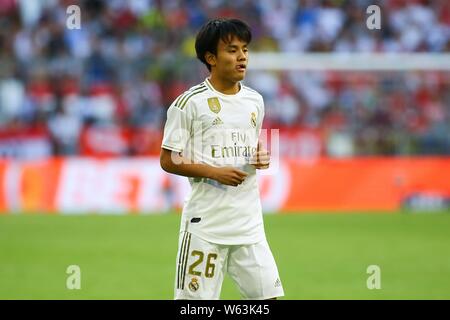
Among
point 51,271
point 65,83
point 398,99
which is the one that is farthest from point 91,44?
point 51,271

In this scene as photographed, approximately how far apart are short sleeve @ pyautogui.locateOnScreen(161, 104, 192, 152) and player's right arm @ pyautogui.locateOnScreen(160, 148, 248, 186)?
1.7 inches

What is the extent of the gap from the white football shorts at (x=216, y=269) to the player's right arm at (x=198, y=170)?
16.0 inches

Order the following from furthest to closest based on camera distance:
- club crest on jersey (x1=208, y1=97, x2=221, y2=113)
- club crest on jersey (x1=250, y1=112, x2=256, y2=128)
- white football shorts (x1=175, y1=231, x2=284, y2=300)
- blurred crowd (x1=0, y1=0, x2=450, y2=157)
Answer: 1. blurred crowd (x1=0, y1=0, x2=450, y2=157)
2. club crest on jersey (x1=250, y1=112, x2=256, y2=128)
3. club crest on jersey (x1=208, y1=97, x2=221, y2=113)
4. white football shorts (x1=175, y1=231, x2=284, y2=300)

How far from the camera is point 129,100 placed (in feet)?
74.7

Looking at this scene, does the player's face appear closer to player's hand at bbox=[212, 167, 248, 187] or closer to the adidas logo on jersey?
the adidas logo on jersey

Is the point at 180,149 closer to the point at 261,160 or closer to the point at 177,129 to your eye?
the point at 177,129

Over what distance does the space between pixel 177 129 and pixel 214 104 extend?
0.97 ft

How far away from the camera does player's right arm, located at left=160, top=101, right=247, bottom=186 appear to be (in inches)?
248

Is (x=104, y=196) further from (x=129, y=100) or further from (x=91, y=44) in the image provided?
(x=91, y=44)

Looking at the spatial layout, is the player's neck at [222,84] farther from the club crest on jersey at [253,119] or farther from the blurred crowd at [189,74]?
the blurred crowd at [189,74]

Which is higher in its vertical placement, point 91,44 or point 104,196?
point 91,44

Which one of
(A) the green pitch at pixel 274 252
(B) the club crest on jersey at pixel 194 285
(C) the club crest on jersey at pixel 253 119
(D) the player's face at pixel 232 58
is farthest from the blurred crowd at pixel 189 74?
(B) the club crest on jersey at pixel 194 285

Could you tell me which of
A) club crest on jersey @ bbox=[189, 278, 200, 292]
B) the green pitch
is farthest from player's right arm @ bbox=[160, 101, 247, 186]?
the green pitch

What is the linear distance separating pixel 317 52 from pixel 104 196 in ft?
23.7
